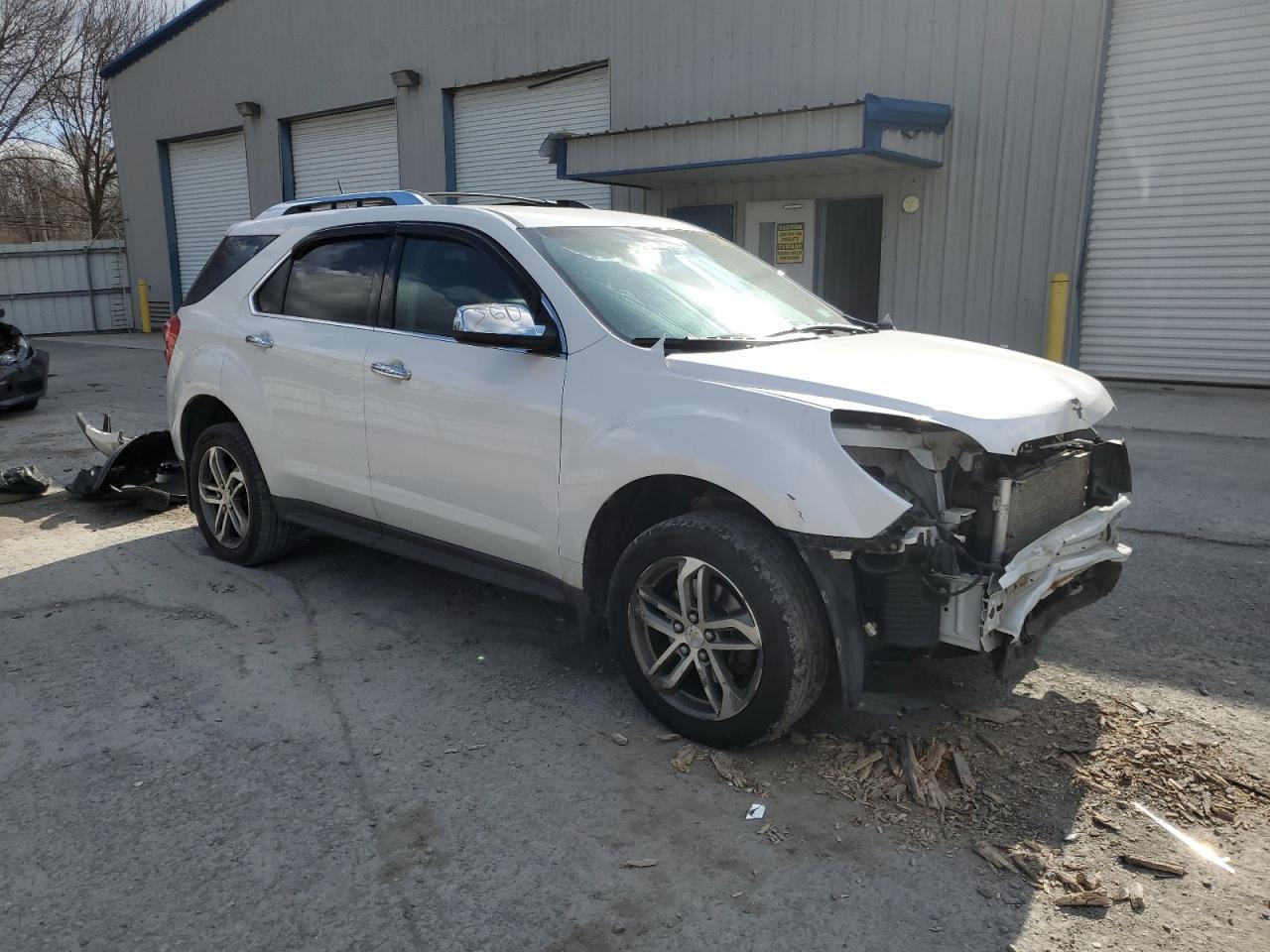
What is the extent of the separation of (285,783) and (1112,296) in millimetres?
11465

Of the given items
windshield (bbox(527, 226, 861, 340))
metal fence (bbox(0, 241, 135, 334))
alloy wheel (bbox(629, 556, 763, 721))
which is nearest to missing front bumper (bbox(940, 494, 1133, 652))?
alloy wheel (bbox(629, 556, 763, 721))

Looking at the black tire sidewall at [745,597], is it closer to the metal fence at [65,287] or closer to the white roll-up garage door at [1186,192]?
the white roll-up garage door at [1186,192]

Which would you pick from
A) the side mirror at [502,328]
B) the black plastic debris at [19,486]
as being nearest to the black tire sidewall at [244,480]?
the side mirror at [502,328]

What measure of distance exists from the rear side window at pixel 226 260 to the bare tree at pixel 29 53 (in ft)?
103

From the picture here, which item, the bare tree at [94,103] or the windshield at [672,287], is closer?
the windshield at [672,287]

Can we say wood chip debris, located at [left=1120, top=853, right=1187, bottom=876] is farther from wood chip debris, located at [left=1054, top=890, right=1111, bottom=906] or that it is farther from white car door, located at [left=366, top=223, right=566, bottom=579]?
white car door, located at [left=366, top=223, right=566, bottom=579]

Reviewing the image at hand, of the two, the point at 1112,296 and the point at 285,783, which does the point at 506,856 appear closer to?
the point at 285,783

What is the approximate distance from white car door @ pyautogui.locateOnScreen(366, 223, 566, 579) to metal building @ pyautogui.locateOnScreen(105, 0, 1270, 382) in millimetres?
7933

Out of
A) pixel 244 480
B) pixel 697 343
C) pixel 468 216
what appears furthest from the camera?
pixel 244 480

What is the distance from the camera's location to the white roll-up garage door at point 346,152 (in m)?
19.1

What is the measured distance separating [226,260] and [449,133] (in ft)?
43.6

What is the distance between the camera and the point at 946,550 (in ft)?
10.1

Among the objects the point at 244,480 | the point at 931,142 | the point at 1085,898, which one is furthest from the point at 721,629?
the point at 931,142

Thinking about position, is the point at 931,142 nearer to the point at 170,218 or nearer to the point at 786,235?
the point at 786,235
